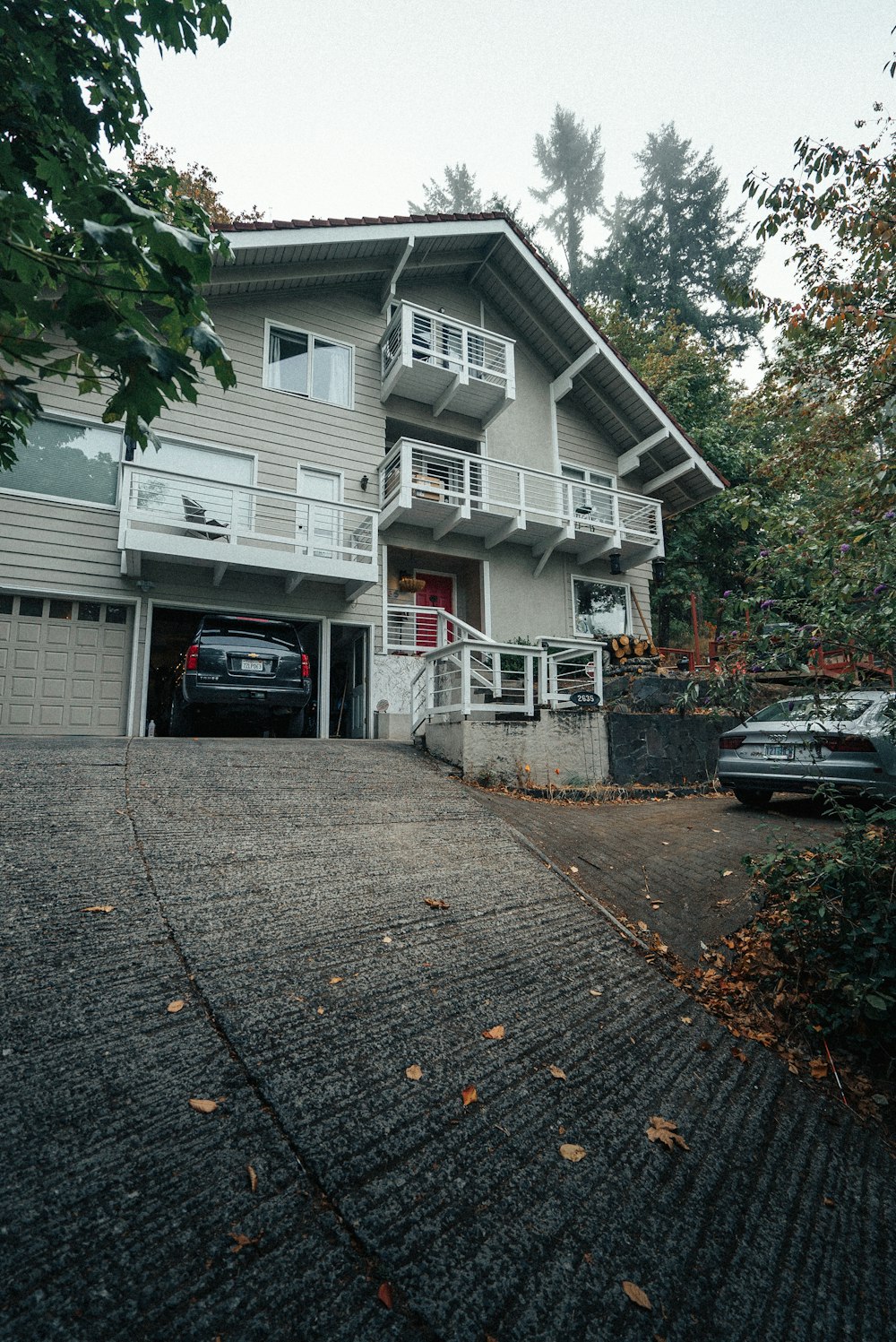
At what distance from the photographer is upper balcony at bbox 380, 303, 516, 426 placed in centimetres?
1216

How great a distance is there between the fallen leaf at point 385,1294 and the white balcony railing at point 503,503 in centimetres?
1085

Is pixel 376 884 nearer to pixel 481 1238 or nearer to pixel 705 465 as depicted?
pixel 481 1238

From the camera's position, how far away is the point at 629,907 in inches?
172

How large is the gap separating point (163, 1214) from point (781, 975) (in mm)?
3249

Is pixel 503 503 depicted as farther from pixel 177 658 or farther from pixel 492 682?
pixel 177 658

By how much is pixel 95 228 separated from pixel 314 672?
9.60 m

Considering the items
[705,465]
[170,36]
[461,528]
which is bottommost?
[170,36]

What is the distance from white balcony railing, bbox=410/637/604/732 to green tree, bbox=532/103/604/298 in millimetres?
33697

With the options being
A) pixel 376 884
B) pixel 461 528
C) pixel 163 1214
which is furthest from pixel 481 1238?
pixel 461 528

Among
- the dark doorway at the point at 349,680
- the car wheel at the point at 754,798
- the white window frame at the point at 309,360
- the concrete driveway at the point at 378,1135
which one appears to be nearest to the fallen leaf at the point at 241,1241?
the concrete driveway at the point at 378,1135

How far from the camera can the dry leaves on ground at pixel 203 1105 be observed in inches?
79.1

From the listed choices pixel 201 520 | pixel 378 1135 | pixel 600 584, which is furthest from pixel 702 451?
pixel 378 1135

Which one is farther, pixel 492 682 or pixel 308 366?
pixel 308 366

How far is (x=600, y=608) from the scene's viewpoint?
48.2 ft
